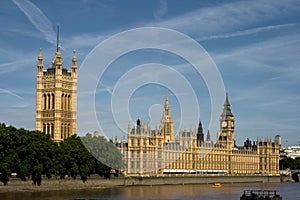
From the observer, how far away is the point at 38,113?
113 meters

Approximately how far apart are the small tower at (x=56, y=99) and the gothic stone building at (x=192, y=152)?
11982 mm

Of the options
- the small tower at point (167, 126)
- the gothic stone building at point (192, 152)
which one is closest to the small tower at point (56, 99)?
the gothic stone building at point (192, 152)

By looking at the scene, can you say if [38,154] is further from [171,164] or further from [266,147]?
[266,147]

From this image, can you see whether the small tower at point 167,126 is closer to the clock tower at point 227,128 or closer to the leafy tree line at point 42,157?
the clock tower at point 227,128

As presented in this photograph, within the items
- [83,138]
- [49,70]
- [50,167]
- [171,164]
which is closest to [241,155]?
[171,164]

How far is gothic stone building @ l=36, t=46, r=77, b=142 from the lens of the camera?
367 feet

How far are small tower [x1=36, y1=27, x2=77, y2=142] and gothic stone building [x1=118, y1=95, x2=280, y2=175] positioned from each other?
1198 cm

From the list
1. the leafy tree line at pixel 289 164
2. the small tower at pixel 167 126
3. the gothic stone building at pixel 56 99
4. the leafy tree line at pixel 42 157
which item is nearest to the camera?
the leafy tree line at pixel 42 157

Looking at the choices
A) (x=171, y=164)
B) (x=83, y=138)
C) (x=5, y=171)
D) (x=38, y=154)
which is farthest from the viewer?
(x=171, y=164)

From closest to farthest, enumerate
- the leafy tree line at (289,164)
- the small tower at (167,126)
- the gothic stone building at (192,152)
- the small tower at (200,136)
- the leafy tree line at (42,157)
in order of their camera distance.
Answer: the leafy tree line at (42,157) < the gothic stone building at (192,152) < the small tower at (167,126) < the small tower at (200,136) < the leafy tree line at (289,164)

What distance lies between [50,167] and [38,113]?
41.4m

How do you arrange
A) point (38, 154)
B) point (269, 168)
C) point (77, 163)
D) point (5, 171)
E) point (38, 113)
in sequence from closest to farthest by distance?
point (5, 171), point (38, 154), point (77, 163), point (38, 113), point (269, 168)

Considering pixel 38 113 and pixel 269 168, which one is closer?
pixel 38 113

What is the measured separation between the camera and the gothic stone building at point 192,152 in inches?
4552
